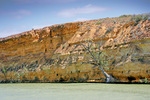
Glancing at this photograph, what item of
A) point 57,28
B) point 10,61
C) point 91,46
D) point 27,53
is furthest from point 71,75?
point 10,61

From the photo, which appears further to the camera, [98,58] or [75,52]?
[75,52]

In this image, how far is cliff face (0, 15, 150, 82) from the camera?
16.4m

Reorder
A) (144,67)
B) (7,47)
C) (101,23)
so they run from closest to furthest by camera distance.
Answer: (144,67) < (101,23) < (7,47)

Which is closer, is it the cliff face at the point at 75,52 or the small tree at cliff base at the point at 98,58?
the cliff face at the point at 75,52

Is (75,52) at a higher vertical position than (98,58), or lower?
higher

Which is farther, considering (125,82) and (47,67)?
(47,67)

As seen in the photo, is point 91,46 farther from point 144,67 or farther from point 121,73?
point 144,67

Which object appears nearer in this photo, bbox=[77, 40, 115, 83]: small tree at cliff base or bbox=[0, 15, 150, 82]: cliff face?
bbox=[0, 15, 150, 82]: cliff face

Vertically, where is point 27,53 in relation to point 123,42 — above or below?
below

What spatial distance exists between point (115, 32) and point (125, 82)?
5.08m

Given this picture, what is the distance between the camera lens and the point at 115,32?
64.1 feet

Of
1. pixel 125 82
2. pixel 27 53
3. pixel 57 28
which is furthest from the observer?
pixel 27 53

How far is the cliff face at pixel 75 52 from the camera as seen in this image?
16.4 m

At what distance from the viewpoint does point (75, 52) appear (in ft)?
69.4
